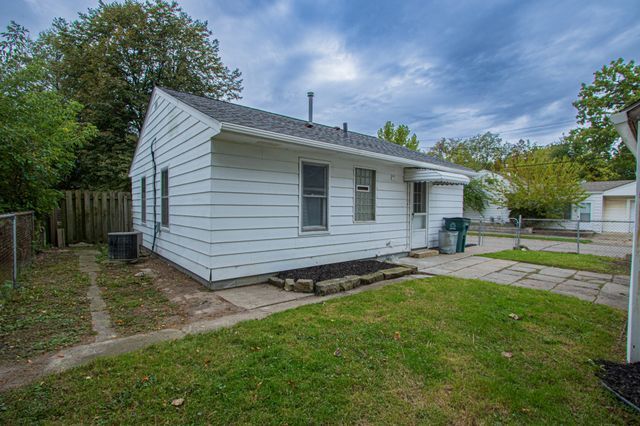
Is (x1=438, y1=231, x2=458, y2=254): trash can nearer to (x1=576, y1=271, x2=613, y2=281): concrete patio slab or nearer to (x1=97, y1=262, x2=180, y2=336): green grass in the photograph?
(x1=576, y1=271, x2=613, y2=281): concrete patio slab

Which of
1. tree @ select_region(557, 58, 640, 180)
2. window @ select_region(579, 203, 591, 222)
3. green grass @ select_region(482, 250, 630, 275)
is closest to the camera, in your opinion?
green grass @ select_region(482, 250, 630, 275)

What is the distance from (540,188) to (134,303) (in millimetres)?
19857

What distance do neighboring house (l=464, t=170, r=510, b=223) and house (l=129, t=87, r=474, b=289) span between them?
45.2 feet

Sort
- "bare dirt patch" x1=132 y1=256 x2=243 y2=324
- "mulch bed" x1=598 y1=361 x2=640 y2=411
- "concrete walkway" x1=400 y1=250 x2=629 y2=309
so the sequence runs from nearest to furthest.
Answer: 1. "mulch bed" x1=598 y1=361 x2=640 y2=411
2. "bare dirt patch" x1=132 y1=256 x2=243 y2=324
3. "concrete walkway" x1=400 y1=250 x2=629 y2=309

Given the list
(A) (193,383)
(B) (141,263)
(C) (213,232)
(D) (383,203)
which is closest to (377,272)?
(D) (383,203)

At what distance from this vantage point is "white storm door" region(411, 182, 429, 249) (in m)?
8.38

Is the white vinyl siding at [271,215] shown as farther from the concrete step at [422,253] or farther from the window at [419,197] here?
the window at [419,197]

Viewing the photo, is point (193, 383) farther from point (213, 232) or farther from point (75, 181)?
point (75, 181)

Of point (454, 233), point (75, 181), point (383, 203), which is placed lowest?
point (454, 233)

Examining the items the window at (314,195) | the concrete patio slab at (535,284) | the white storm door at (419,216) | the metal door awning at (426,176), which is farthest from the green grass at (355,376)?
the white storm door at (419,216)

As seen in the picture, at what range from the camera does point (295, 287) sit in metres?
4.75

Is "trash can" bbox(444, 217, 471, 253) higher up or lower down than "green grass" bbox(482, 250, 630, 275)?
higher up

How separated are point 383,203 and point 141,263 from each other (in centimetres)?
606

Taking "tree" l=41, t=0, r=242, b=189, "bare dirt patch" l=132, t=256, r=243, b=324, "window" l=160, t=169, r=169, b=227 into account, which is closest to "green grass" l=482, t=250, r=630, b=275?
"bare dirt patch" l=132, t=256, r=243, b=324
